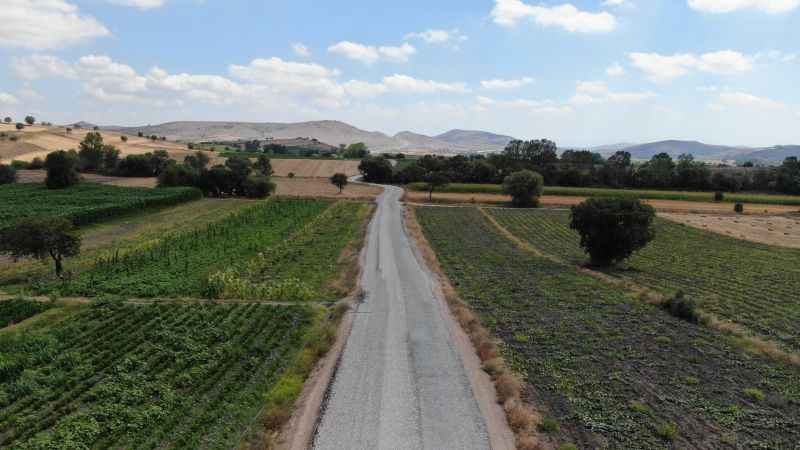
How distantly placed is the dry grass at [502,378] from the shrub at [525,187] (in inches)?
2442

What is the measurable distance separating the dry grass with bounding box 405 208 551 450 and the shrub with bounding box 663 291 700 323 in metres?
12.6

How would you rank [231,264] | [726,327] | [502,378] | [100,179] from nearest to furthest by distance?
[502,378]
[726,327]
[231,264]
[100,179]

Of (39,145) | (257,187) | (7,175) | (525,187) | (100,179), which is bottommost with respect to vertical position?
(257,187)

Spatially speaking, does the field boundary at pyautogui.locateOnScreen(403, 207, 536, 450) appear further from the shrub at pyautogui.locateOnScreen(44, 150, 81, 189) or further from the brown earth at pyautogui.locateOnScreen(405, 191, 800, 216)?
the shrub at pyautogui.locateOnScreen(44, 150, 81, 189)

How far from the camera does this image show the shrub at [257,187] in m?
91.8

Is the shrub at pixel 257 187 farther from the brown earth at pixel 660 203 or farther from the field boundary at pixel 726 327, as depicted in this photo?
the field boundary at pixel 726 327

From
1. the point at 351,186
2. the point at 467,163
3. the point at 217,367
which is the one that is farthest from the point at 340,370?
the point at 467,163

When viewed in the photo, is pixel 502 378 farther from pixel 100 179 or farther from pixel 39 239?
pixel 100 179

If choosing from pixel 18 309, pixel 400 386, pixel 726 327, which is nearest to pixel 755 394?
pixel 726 327

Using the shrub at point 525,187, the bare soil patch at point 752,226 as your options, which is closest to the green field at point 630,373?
the bare soil patch at point 752,226

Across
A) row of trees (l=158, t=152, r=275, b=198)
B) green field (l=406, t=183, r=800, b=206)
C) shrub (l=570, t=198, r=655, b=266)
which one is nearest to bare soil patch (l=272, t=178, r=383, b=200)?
row of trees (l=158, t=152, r=275, b=198)

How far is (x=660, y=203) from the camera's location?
10125cm

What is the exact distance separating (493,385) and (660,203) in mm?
97402

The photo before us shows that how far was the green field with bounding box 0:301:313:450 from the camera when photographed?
16.0 m
